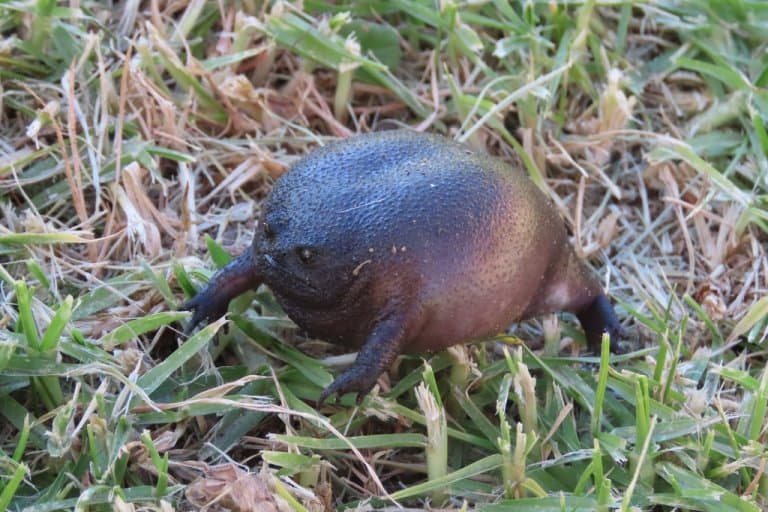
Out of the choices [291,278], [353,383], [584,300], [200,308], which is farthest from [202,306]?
[584,300]

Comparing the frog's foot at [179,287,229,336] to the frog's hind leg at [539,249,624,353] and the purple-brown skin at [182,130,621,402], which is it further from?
the frog's hind leg at [539,249,624,353]

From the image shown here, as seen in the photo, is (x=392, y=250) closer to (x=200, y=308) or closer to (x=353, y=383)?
(x=353, y=383)

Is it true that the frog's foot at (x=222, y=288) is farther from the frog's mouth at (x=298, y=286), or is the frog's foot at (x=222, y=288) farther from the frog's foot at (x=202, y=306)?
the frog's mouth at (x=298, y=286)

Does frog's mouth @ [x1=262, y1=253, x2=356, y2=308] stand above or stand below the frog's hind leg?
above

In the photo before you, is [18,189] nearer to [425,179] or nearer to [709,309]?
[425,179]

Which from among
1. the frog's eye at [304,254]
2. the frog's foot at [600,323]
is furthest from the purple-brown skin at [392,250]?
the frog's foot at [600,323]

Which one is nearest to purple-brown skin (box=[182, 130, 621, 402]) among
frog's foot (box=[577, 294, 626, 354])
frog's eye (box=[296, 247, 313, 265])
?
frog's eye (box=[296, 247, 313, 265])
